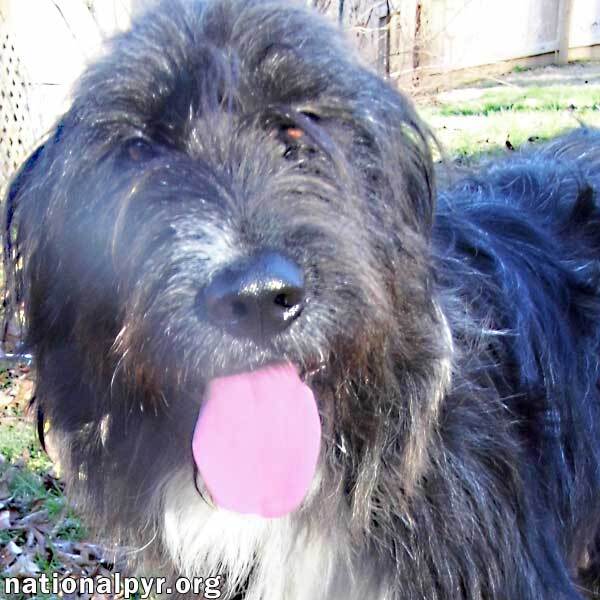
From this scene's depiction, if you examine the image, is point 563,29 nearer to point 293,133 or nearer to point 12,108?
point 12,108

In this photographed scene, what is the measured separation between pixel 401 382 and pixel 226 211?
69 cm

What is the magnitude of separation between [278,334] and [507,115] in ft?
29.1

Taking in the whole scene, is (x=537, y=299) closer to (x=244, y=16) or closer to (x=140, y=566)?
(x=244, y=16)

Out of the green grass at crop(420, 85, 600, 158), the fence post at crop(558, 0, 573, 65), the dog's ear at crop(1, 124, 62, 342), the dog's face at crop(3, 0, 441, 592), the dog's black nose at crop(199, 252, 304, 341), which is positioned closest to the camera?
the dog's black nose at crop(199, 252, 304, 341)

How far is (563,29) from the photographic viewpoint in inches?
610

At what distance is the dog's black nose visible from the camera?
167 cm

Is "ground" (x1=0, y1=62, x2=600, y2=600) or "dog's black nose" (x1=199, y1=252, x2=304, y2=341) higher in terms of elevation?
"dog's black nose" (x1=199, y1=252, x2=304, y2=341)

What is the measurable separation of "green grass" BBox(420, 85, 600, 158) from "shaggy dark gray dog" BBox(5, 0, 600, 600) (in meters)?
5.21

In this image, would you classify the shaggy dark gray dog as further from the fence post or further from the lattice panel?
the fence post

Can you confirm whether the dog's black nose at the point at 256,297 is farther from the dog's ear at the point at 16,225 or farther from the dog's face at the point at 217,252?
the dog's ear at the point at 16,225

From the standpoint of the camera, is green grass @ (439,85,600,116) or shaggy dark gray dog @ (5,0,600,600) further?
green grass @ (439,85,600,116)

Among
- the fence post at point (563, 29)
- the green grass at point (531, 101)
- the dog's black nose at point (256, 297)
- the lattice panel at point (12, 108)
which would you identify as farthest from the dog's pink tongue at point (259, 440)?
the fence post at point (563, 29)

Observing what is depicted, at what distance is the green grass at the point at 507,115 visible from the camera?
823cm

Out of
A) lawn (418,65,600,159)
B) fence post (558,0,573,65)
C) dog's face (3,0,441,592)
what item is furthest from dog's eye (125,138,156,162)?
fence post (558,0,573,65)
